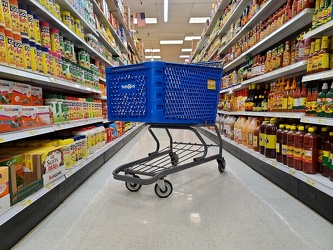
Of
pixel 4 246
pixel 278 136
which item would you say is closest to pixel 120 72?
pixel 4 246

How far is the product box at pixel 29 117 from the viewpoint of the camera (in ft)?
4.67

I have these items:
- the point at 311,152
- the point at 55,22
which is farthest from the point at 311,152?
the point at 55,22

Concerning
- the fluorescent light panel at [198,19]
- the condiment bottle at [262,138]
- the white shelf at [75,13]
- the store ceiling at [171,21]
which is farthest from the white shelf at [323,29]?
the fluorescent light panel at [198,19]

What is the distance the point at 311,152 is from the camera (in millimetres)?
1668

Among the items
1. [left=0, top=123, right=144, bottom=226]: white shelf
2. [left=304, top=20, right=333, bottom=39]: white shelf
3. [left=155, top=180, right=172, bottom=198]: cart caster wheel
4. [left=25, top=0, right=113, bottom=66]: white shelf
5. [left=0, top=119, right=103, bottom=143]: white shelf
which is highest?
[left=25, top=0, right=113, bottom=66]: white shelf

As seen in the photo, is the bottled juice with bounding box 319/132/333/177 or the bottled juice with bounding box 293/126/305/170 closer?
the bottled juice with bounding box 319/132/333/177

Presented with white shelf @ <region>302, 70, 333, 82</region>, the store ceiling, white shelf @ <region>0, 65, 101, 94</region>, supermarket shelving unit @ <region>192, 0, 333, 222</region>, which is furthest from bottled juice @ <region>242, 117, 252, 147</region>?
the store ceiling

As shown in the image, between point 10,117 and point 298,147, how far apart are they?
1.98m

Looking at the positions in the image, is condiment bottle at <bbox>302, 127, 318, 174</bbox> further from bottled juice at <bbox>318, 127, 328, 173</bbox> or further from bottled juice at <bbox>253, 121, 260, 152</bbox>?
bottled juice at <bbox>253, 121, 260, 152</bbox>

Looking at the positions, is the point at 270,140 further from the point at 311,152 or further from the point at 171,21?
the point at 171,21

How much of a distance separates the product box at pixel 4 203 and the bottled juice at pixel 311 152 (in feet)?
6.29

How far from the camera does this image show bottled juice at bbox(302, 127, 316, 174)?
1657 millimetres

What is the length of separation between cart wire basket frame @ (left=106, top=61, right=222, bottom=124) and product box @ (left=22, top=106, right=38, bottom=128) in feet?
2.01

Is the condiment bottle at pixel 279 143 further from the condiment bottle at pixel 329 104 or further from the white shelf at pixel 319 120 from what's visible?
the condiment bottle at pixel 329 104
